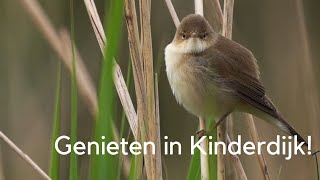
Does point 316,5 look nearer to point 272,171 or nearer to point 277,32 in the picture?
point 277,32

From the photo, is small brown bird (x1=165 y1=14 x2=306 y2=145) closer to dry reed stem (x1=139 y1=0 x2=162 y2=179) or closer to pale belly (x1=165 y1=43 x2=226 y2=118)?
pale belly (x1=165 y1=43 x2=226 y2=118)

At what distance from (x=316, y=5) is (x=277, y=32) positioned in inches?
9.1

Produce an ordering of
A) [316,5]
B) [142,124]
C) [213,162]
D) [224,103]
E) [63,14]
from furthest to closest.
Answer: [316,5]
[63,14]
[224,103]
[142,124]
[213,162]

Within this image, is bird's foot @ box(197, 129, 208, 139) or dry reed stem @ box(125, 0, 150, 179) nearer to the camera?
dry reed stem @ box(125, 0, 150, 179)

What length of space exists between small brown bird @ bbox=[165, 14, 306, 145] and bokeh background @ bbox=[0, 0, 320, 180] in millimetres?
648

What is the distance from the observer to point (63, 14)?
2.75 meters

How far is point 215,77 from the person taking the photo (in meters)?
2.10

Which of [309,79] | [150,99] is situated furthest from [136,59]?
[309,79]

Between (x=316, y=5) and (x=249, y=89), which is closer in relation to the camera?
(x=249, y=89)

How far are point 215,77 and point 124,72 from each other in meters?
0.79

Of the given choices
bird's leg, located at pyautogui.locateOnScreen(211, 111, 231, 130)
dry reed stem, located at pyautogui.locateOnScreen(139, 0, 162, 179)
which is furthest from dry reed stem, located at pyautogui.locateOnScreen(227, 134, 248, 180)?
dry reed stem, located at pyautogui.locateOnScreen(139, 0, 162, 179)

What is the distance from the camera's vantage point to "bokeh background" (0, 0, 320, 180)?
9.15 feet

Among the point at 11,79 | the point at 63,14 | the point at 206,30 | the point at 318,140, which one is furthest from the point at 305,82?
the point at 11,79

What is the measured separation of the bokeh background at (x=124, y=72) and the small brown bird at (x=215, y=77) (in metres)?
0.65
